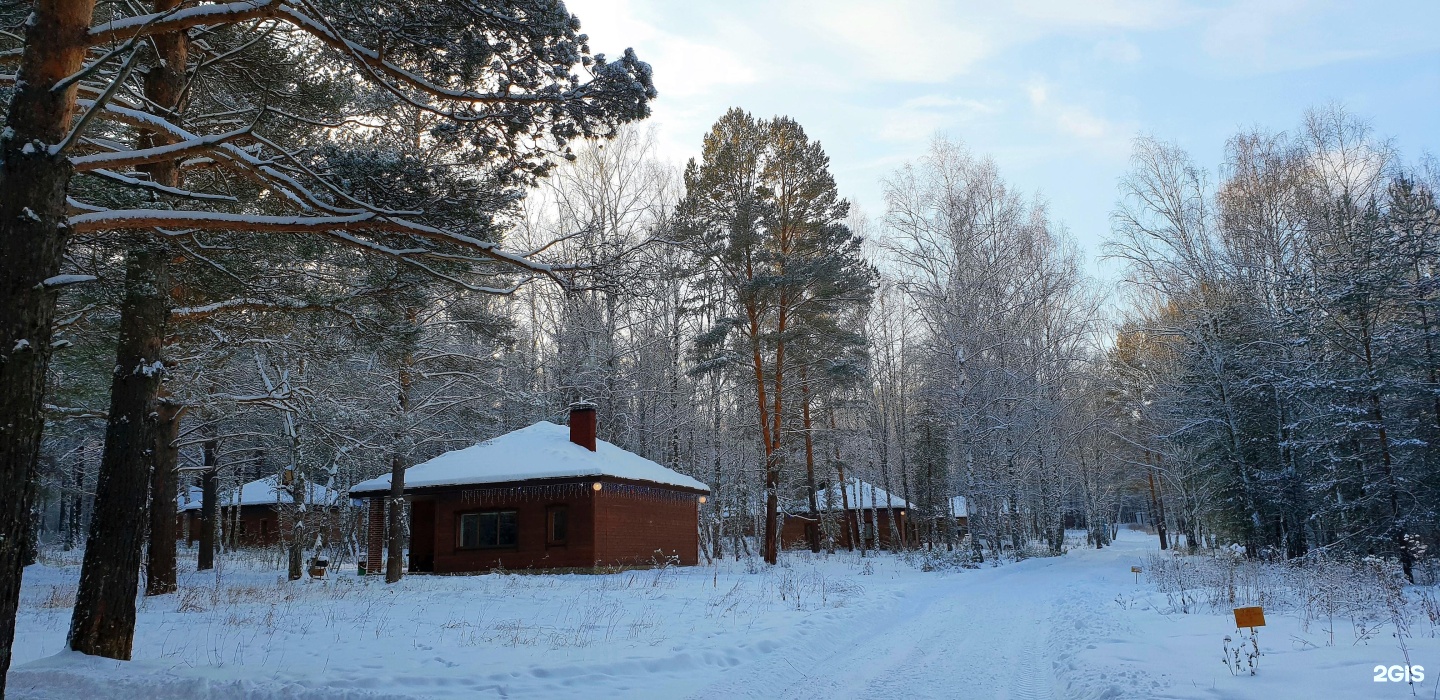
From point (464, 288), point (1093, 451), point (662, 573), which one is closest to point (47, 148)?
point (464, 288)

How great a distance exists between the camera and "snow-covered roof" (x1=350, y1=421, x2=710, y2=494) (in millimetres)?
21734

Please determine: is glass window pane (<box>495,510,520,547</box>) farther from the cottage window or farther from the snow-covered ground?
the snow-covered ground

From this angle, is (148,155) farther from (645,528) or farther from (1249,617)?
(645,528)

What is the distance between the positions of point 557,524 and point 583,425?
311 centimetres

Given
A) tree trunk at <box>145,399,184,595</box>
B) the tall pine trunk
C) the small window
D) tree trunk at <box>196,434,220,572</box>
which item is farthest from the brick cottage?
the tall pine trunk

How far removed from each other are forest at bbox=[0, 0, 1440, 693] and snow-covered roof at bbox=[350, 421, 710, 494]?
1304mm

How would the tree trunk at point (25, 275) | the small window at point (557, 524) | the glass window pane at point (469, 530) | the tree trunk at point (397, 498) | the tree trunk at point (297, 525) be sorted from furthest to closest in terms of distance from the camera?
the glass window pane at point (469, 530)
the small window at point (557, 524)
the tree trunk at point (397, 498)
the tree trunk at point (297, 525)
the tree trunk at point (25, 275)

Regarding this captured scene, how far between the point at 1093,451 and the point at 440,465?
1341 inches

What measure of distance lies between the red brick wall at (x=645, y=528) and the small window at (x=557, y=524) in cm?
102

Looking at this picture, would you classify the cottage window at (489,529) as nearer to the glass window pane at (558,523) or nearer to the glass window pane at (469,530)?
the glass window pane at (469,530)

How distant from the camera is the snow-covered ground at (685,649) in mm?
6477

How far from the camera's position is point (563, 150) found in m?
7.79

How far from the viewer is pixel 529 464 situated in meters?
22.3

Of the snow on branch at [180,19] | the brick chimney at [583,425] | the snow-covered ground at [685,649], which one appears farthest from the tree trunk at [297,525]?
the snow on branch at [180,19]
